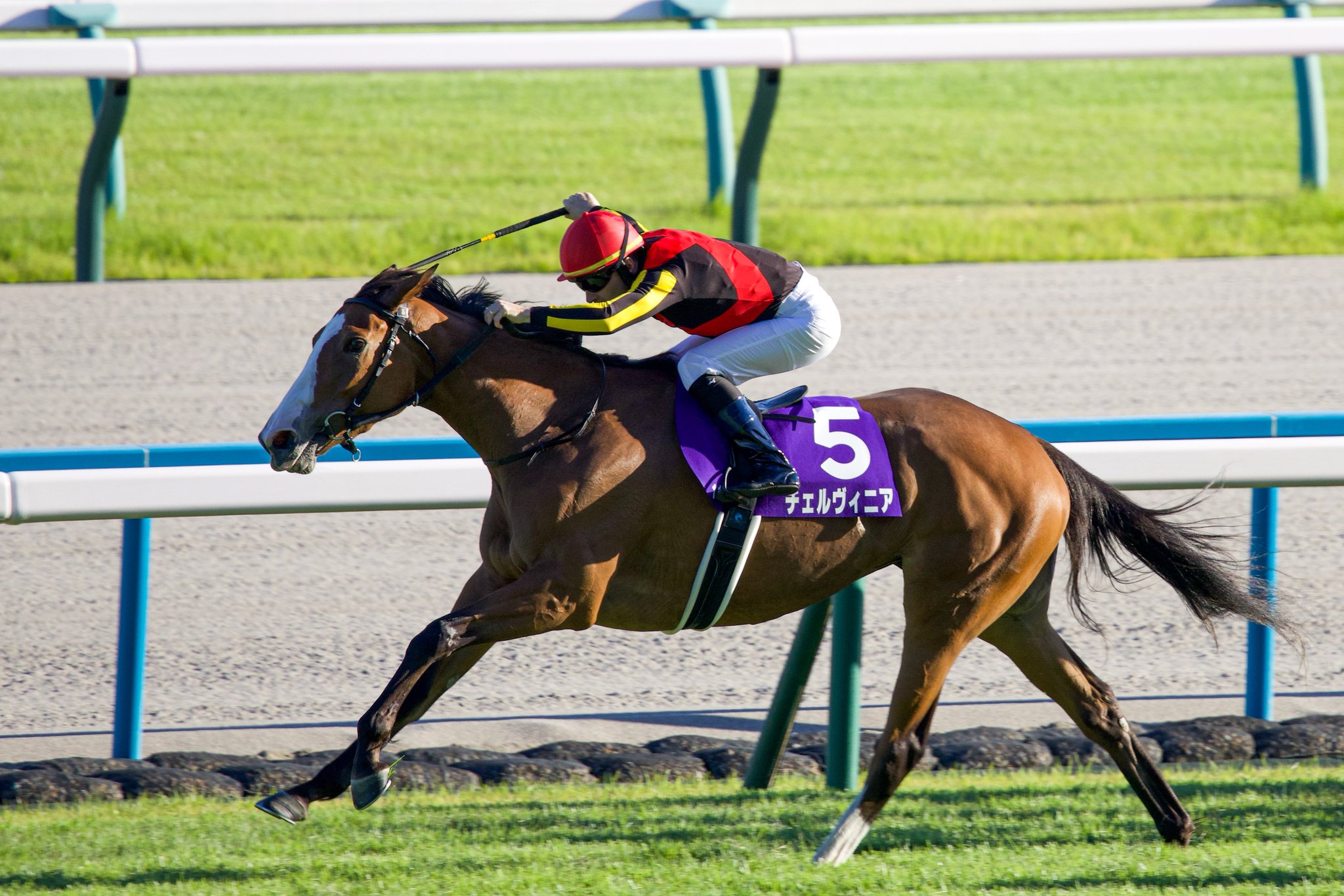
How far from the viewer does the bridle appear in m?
4.10

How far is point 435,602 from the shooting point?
6.53 meters

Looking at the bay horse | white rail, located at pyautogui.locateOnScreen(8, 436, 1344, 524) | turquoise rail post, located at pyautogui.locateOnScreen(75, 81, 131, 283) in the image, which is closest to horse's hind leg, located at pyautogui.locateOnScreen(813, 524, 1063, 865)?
the bay horse

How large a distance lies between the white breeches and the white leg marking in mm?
1105

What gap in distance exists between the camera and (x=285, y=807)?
386 cm

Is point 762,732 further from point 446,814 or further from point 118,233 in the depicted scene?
point 118,233

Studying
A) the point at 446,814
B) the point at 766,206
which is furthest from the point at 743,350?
the point at 766,206

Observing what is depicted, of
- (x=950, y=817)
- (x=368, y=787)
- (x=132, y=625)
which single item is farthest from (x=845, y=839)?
(x=132, y=625)

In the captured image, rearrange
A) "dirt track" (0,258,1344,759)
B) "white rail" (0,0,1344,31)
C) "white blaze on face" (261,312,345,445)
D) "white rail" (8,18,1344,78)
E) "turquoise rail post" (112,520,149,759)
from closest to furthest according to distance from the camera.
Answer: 1. "white blaze on face" (261,312,345,445)
2. "turquoise rail post" (112,520,149,759)
3. "dirt track" (0,258,1344,759)
4. "white rail" (8,18,1344,78)
5. "white rail" (0,0,1344,31)

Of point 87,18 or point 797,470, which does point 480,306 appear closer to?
point 797,470

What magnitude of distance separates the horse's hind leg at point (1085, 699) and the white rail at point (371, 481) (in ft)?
1.71

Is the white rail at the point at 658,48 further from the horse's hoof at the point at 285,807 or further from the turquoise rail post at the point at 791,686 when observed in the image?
the horse's hoof at the point at 285,807

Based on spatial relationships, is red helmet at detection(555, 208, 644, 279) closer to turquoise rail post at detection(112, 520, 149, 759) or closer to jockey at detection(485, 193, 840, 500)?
jockey at detection(485, 193, 840, 500)

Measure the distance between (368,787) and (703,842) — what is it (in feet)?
2.74

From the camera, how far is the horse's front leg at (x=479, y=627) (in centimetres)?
388
